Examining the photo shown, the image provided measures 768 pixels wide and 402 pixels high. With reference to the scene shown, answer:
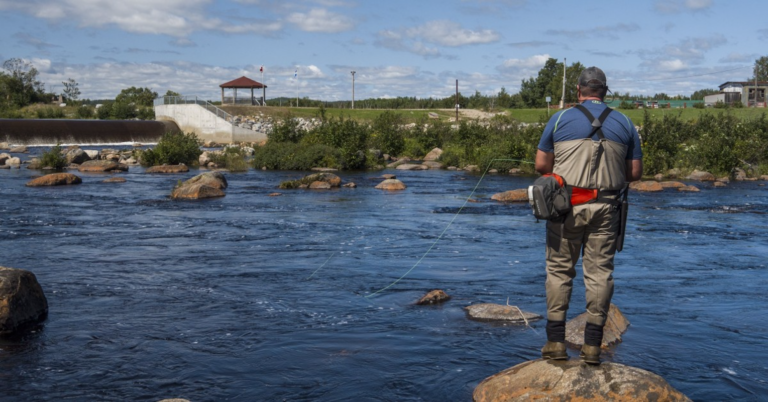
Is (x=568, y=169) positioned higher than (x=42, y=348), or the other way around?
(x=568, y=169)

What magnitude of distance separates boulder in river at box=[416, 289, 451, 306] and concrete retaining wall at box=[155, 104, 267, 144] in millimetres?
47572

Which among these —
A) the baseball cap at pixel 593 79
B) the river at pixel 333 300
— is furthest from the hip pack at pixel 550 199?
the river at pixel 333 300

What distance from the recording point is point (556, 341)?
19.3ft

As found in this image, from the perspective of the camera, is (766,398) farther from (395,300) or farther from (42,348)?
(42,348)

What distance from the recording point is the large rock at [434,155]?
39938 millimetres

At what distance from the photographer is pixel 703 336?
27.1 ft

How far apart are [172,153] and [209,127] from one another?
23.6 metres

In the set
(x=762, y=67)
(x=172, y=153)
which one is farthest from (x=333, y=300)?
(x=762, y=67)

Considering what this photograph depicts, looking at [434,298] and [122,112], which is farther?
[122,112]

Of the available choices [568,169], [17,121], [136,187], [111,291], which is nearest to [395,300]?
[111,291]

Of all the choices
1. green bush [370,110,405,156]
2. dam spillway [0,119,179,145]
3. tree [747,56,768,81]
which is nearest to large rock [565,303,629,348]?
green bush [370,110,405,156]

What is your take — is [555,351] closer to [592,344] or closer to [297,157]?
[592,344]

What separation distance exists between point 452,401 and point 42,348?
4.32 metres

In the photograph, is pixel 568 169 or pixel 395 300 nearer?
pixel 568 169
